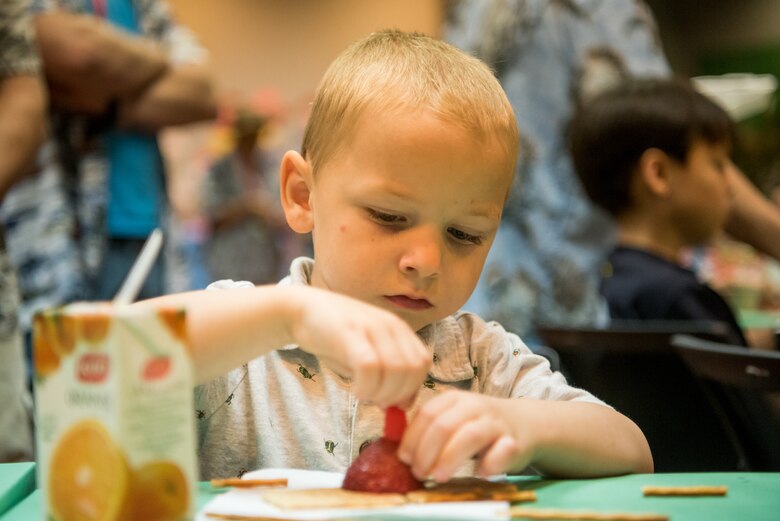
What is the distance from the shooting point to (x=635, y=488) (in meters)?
0.91

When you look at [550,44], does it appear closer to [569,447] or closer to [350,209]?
[350,209]

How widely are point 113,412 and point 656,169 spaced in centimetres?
225

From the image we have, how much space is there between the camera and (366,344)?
2.48ft

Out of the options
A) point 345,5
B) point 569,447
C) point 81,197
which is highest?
point 345,5

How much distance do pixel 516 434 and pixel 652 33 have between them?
213 cm

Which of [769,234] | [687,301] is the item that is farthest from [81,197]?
[769,234]

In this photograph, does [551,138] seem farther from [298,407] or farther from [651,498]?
[651,498]

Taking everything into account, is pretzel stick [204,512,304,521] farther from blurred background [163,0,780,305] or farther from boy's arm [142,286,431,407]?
blurred background [163,0,780,305]

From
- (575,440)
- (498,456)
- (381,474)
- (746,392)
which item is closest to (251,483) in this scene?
(381,474)

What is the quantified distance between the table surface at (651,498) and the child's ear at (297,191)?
43 centimetres

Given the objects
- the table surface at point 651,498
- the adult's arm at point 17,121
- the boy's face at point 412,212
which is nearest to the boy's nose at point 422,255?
the boy's face at point 412,212

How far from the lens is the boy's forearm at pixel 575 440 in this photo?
3.11ft

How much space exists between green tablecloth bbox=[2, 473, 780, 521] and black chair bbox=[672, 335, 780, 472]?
409 millimetres

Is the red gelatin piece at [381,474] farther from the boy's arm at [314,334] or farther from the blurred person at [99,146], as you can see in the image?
the blurred person at [99,146]
